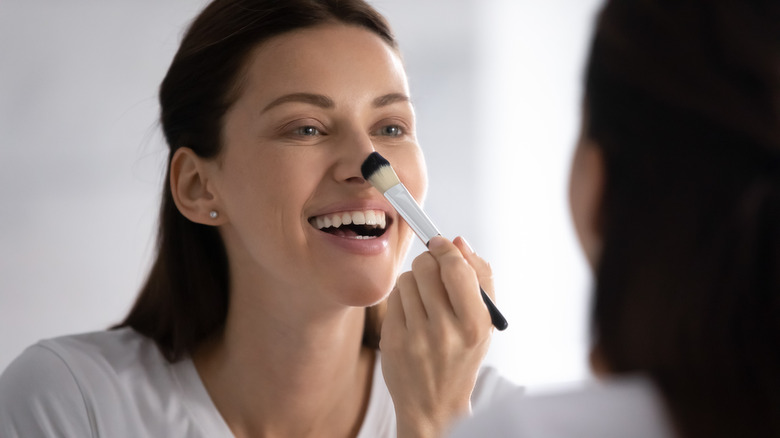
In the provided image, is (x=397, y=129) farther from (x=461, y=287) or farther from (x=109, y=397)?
(x=109, y=397)

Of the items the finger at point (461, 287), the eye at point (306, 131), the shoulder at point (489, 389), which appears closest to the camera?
the finger at point (461, 287)

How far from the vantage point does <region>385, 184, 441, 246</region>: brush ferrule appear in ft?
2.71

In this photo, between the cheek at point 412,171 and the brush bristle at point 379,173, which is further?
the cheek at point 412,171

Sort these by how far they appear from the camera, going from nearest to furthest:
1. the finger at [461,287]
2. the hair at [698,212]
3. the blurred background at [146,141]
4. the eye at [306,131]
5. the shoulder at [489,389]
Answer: the hair at [698,212] < the finger at [461,287] < the eye at [306,131] < the shoulder at [489,389] < the blurred background at [146,141]

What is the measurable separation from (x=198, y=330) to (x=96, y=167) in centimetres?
77

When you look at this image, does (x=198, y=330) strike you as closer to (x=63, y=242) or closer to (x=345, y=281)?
(x=345, y=281)

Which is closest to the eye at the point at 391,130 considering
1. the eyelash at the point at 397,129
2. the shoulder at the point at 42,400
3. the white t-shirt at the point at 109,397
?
the eyelash at the point at 397,129

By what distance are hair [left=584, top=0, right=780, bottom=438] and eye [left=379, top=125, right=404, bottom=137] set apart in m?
0.59

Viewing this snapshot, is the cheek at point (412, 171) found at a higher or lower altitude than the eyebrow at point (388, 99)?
lower

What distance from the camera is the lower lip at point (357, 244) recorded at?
3.05 ft

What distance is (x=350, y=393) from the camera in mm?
1067

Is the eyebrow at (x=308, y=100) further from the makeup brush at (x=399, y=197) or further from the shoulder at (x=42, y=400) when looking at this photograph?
the shoulder at (x=42, y=400)

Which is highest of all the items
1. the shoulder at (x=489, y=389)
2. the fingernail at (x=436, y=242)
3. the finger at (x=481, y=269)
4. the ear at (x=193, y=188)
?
the ear at (x=193, y=188)

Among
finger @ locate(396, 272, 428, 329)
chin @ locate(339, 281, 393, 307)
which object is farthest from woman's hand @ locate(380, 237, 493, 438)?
chin @ locate(339, 281, 393, 307)
